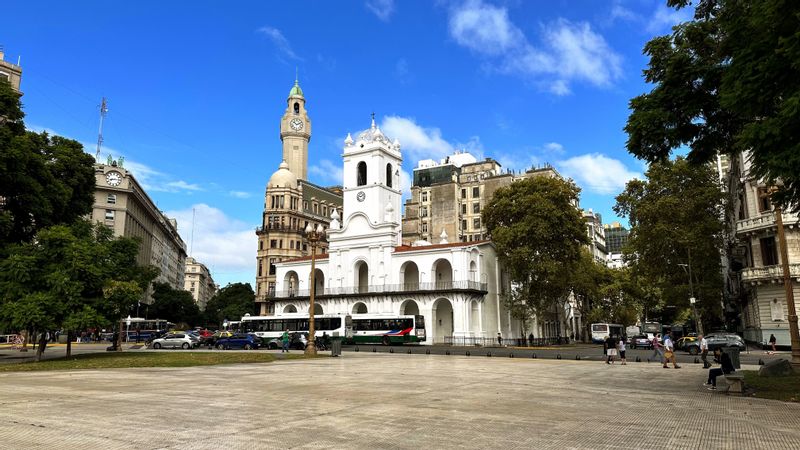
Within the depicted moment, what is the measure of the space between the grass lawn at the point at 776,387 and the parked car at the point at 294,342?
3386cm

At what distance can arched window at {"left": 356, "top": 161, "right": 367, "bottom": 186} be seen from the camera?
61.5 metres

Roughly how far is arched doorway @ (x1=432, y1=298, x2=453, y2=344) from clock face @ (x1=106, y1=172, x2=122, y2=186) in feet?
171

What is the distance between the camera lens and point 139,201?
84562 mm

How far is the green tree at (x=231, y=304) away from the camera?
92.4 metres

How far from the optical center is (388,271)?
5619 cm

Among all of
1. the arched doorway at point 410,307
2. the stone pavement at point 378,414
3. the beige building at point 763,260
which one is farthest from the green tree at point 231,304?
the stone pavement at point 378,414

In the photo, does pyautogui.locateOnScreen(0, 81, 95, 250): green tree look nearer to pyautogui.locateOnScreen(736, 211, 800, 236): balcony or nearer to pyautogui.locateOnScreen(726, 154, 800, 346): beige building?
pyautogui.locateOnScreen(726, 154, 800, 346): beige building

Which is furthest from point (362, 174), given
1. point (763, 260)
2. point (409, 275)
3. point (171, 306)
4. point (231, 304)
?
point (231, 304)

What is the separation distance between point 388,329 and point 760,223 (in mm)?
30364

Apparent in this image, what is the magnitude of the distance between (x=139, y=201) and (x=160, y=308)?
17.4 m

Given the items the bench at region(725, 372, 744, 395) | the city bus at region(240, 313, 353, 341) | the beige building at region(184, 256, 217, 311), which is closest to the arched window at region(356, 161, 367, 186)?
the city bus at region(240, 313, 353, 341)

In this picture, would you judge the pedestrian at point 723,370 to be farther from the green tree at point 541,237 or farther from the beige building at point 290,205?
the beige building at point 290,205

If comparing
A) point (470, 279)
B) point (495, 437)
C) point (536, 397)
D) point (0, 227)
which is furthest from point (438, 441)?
point (470, 279)

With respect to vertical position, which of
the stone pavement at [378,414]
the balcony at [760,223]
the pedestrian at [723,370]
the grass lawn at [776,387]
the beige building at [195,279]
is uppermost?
the beige building at [195,279]
